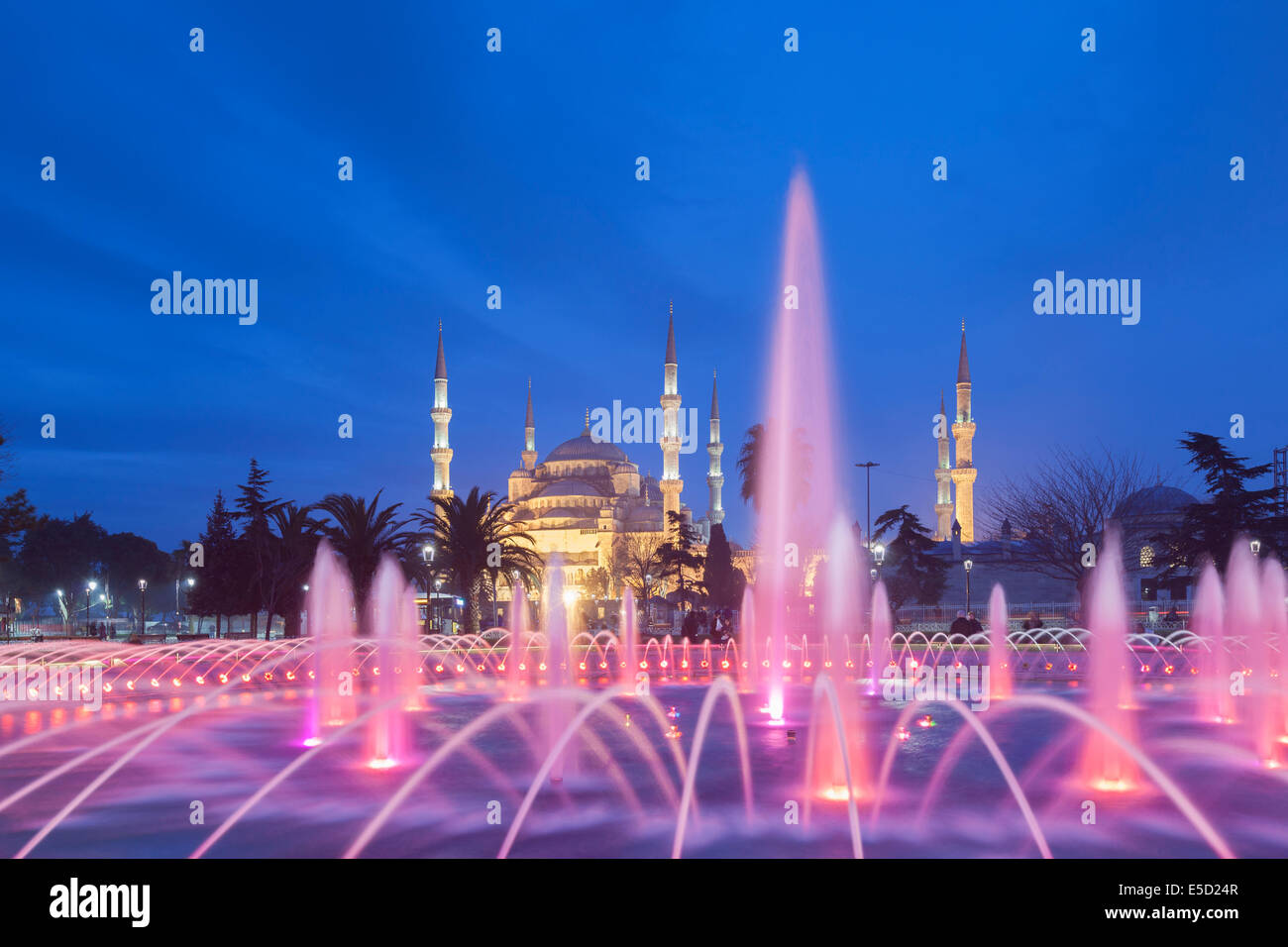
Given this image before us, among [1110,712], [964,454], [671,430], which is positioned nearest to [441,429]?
[671,430]

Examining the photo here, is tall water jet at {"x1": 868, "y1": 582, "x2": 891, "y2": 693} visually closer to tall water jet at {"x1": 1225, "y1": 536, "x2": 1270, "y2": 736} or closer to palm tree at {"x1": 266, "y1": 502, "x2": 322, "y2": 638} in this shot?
tall water jet at {"x1": 1225, "y1": 536, "x2": 1270, "y2": 736}

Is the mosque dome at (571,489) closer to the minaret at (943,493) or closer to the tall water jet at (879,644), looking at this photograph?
the minaret at (943,493)

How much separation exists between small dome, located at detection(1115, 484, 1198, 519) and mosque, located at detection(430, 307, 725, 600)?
2648cm

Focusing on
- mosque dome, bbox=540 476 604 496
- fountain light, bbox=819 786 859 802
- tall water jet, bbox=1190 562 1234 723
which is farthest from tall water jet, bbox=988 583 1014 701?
mosque dome, bbox=540 476 604 496

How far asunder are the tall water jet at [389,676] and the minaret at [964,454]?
41.6 meters

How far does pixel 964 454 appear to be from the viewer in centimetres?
5991

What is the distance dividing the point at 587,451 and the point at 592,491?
5.84 m

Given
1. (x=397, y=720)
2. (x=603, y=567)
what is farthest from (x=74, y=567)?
(x=397, y=720)

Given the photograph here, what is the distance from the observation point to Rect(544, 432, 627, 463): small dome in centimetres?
9162

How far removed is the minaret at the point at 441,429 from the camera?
68500 millimetres

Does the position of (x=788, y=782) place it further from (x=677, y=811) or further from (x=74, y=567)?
(x=74, y=567)

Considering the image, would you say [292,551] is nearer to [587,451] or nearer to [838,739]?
[838,739]

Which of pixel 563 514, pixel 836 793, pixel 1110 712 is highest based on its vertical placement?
pixel 563 514

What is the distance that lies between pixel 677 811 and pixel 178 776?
15.8 feet
